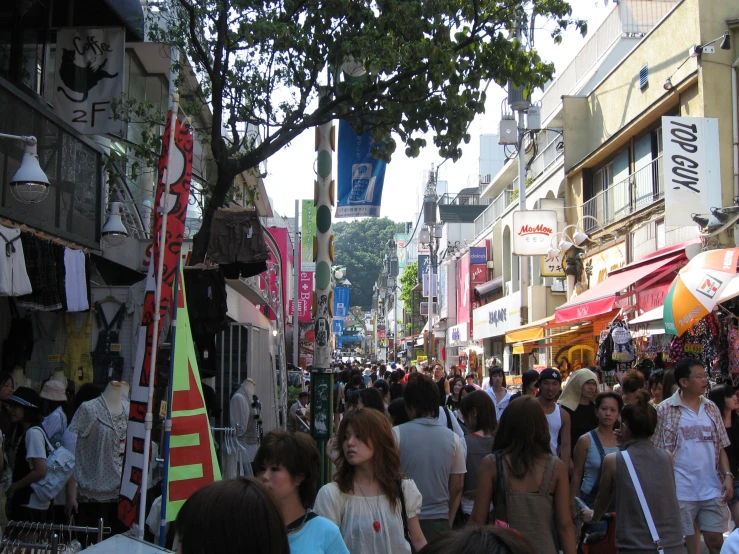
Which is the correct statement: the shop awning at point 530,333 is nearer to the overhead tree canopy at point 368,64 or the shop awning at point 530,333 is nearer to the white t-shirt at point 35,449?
the overhead tree canopy at point 368,64

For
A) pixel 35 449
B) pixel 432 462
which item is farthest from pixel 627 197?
pixel 35 449

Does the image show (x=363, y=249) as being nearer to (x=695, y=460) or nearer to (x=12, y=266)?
(x=12, y=266)

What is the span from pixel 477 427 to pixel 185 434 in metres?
2.79

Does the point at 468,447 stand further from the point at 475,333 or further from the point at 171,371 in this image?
the point at 475,333

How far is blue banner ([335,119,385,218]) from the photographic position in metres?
11.3

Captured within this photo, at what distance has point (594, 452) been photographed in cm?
621

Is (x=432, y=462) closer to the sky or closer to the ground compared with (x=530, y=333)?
closer to the ground

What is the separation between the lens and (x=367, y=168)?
1140cm

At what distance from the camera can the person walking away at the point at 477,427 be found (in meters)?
7.01

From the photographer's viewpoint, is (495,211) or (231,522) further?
(495,211)

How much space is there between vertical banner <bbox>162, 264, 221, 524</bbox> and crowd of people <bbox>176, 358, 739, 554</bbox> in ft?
2.80

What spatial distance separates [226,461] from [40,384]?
255 cm

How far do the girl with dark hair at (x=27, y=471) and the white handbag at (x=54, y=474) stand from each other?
65 mm

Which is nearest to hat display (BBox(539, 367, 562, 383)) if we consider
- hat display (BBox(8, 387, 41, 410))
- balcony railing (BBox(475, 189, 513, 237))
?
hat display (BBox(8, 387, 41, 410))
